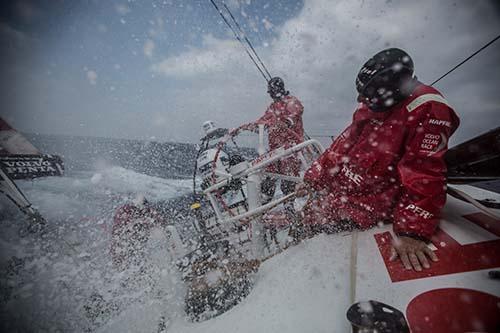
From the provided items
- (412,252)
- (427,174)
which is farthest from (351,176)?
(412,252)

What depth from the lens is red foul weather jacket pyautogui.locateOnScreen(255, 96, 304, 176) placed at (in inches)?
153

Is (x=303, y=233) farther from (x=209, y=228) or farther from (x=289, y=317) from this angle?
(x=209, y=228)

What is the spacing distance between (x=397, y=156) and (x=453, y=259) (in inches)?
29.5

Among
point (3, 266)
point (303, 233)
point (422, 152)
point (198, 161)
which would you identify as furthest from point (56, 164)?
point (422, 152)

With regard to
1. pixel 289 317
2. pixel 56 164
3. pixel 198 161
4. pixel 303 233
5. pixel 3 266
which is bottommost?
pixel 289 317

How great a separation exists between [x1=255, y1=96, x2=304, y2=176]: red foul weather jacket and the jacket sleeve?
2.38 m

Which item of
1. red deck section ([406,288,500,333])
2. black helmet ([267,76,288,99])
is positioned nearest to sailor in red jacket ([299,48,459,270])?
red deck section ([406,288,500,333])

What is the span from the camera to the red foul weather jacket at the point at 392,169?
1.43 meters

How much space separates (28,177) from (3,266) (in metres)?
2.74

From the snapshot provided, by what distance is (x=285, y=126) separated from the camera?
153 inches

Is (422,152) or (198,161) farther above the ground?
(198,161)

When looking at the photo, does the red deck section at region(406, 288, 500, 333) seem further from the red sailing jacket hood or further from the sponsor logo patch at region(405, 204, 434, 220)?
the red sailing jacket hood

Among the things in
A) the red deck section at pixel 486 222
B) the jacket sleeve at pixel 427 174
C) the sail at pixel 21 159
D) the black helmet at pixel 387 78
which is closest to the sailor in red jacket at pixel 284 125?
the black helmet at pixel 387 78

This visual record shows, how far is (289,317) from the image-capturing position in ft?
4.93
